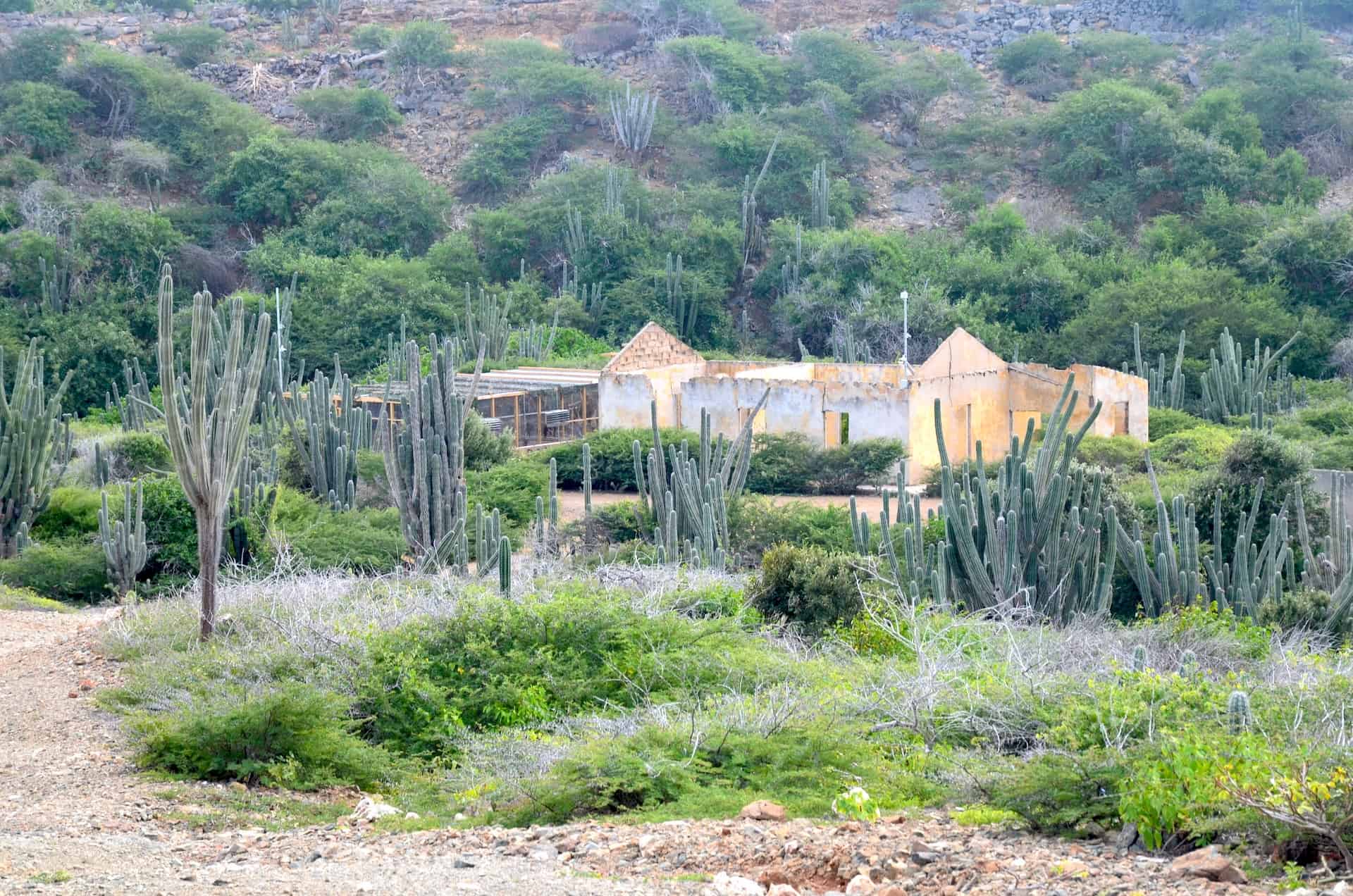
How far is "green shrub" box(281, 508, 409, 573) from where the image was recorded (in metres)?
16.2

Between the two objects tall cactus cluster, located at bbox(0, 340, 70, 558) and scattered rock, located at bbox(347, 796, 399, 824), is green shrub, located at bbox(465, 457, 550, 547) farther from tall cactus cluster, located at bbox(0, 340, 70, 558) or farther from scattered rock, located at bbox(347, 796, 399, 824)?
scattered rock, located at bbox(347, 796, 399, 824)

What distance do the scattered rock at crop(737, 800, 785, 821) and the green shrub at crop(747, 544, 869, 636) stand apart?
5187 millimetres

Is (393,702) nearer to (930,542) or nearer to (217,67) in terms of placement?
(930,542)

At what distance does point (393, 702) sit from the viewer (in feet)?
32.0

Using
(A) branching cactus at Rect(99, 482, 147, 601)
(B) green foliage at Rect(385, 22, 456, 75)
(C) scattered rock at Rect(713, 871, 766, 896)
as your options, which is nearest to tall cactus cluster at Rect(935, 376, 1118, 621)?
(C) scattered rock at Rect(713, 871, 766, 896)

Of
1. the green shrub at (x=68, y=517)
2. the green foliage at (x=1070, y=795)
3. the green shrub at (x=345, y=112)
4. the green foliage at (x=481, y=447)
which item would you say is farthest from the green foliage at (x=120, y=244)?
the green foliage at (x=1070, y=795)

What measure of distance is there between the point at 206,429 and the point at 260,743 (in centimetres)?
249

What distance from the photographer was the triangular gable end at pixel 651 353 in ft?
98.3

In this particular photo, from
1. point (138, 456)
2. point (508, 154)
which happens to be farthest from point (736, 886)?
point (508, 154)

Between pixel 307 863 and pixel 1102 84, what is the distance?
44692mm

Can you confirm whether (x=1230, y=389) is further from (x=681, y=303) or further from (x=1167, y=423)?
(x=681, y=303)

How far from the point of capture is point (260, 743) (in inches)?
344

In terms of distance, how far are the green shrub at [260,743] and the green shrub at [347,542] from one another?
21.6 feet

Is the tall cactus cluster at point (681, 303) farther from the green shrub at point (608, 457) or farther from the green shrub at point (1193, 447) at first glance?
the green shrub at point (1193, 447)
